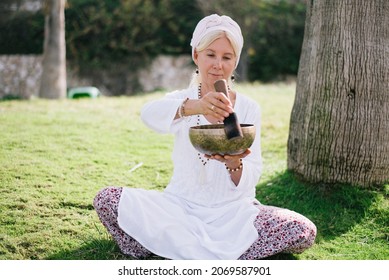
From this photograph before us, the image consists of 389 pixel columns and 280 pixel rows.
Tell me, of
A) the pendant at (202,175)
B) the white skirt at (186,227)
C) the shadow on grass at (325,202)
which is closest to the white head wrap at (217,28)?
the pendant at (202,175)

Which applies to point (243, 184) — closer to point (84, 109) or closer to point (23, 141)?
point (23, 141)

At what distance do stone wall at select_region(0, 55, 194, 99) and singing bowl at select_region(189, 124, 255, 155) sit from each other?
10975mm

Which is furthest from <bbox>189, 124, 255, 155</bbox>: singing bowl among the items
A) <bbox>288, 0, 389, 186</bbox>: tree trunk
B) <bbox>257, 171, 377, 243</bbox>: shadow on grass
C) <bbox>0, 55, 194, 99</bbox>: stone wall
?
<bbox>0, 55, 194, 99</bbox>: stone wall

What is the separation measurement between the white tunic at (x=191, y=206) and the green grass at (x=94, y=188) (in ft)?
1.20

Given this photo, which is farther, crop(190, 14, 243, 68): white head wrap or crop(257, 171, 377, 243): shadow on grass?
crop(257, 171, 377, 243): shadow on grass

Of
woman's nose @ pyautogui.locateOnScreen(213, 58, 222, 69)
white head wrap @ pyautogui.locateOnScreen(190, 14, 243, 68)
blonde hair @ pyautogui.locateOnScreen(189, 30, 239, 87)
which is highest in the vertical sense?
white head wrap @ pyautogui.locateOnScreen(190, 14, 243, 68)

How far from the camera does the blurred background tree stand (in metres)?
13.5

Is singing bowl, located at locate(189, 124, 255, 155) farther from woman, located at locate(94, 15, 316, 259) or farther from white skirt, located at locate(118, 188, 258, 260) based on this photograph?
white skirt, located at locate(118, 188, 258, 260)

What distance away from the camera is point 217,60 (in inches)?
135

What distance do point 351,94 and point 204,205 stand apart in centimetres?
170

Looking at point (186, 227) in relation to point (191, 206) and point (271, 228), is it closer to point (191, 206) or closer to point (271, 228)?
point (191, 206)

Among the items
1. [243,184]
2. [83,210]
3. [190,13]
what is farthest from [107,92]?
[243,184]

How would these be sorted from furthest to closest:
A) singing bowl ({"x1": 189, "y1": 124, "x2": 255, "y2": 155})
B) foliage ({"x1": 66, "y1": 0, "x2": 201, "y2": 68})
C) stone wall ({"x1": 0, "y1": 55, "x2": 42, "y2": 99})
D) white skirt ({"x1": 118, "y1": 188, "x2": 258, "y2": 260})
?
1. foliage ({"x1": 66, "y1": 0, "x2": 201, "y2": 68})
2. stone wall ({"x1": 0, "y1": 55, "x2": 42, "y2": 99})
3. white skirt ({"x1": 118, "y1": 188, "x2": 258, "y2": 260})
4. singing bowl ({"x1": 189, "y1": 124, "x2": 255, "y2": 155})

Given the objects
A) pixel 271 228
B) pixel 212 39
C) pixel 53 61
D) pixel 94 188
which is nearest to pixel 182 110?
pixel 212 39
